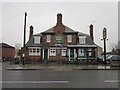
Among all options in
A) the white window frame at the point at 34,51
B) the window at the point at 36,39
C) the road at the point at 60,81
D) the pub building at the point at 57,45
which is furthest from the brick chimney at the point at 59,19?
the road at the point at 60,81

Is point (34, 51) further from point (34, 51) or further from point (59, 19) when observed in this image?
point (59, 19)

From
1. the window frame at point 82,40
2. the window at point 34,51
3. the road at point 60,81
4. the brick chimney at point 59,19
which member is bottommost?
the road at point 60,81

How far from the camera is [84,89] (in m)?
7.29

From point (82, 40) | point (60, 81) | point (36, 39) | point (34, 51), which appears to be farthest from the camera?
point (36, 39)

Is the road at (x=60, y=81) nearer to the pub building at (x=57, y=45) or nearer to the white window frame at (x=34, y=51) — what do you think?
the pub building at (x=57, y=45)

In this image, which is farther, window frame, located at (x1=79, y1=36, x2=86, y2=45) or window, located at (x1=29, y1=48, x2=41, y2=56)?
window frame, located at (x1=79, y1=36, x2=86, y2=45)

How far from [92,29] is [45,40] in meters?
Answer: 13.2

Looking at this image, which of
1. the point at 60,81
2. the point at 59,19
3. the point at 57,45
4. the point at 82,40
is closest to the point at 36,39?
the point at 57,45

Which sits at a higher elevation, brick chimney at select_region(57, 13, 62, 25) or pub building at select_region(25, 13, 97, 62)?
brick chimney at select_region(57, 13, 62, 25)

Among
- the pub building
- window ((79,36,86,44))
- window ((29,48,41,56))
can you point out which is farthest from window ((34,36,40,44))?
window ((79,36,86,44))

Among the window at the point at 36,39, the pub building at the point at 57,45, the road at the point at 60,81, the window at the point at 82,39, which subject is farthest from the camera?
the window at the point at 36,39

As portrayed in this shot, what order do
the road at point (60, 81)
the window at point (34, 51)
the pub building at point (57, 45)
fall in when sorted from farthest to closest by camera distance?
the window at point (34, 51)
the pub building at point (57, 45)
the road at point (60, 81)

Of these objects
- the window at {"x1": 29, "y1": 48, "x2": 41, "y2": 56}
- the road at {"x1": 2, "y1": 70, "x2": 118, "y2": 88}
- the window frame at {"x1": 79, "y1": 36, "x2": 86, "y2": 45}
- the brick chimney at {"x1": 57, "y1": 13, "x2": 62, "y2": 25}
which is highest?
the brick chimney at {"x1": 57, "y1": 13, "x2": 62, "y2": 25}

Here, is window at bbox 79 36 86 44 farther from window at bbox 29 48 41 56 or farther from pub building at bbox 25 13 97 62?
window at bbox 29 48 41 56
